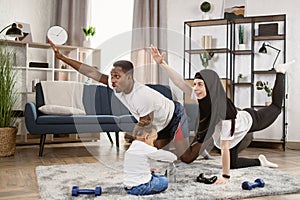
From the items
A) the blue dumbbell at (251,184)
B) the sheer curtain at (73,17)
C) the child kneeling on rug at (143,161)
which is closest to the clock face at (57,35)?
the sheer curtain at (73,17)

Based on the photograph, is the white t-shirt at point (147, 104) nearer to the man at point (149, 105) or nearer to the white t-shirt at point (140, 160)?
the man at point (149, 105)

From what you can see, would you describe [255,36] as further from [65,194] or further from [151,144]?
[65,194]

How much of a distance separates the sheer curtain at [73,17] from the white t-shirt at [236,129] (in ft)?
9.80

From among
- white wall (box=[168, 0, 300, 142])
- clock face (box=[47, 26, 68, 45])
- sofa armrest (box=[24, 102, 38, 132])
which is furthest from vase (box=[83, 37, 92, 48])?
white wall (box=[168, 0, 300, 142])

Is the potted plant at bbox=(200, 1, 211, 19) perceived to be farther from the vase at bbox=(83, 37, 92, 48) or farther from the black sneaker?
the black sneaker

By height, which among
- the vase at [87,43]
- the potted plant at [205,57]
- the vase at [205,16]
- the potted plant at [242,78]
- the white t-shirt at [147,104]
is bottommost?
the white t-shirt at [147,104]

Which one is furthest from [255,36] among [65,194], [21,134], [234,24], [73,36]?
[65,194]

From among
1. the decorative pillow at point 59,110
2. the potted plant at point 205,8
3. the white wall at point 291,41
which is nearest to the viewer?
the decorative pillow at point 59,110

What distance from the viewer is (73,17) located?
17.9 feet

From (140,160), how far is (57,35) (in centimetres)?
337

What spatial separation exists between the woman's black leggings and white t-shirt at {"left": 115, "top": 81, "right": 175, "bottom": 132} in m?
1.02

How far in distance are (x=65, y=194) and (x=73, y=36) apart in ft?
11.4

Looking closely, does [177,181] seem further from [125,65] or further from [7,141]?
[7,141]

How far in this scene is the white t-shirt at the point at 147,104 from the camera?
235 centimetres
